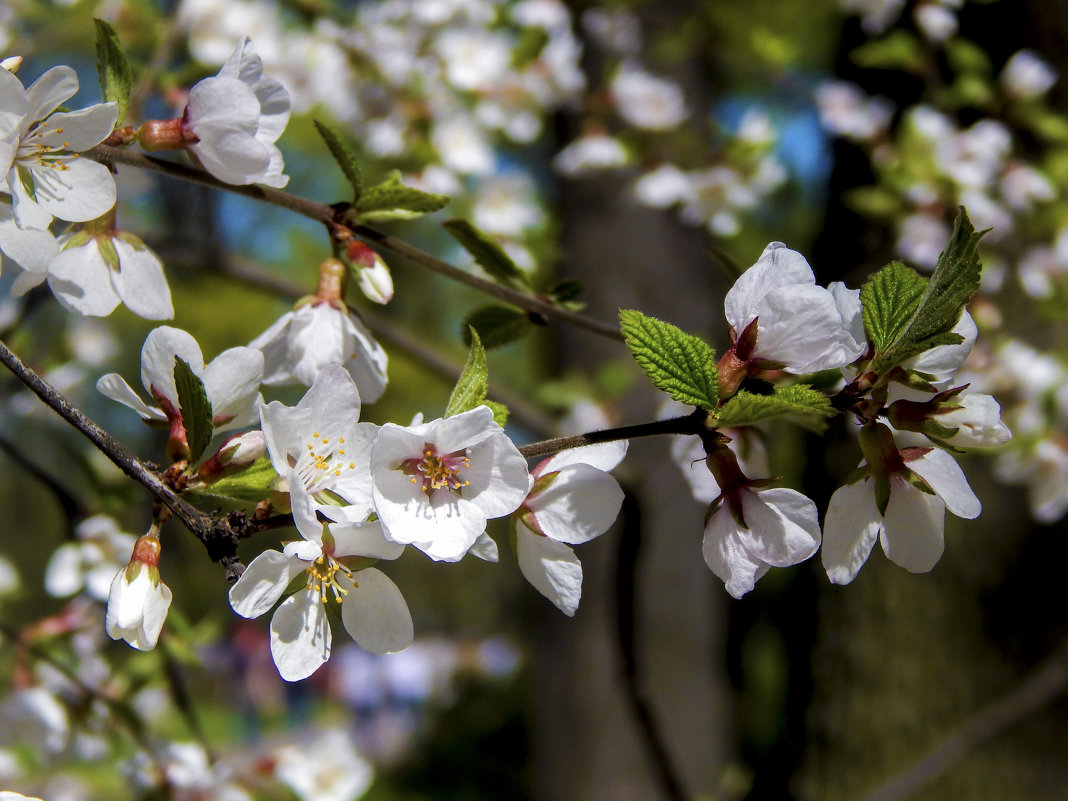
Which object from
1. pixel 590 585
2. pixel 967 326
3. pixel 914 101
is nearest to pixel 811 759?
pixel 590 585

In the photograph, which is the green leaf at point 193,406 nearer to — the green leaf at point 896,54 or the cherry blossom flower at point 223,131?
the cherry blossom flower at point 223,131

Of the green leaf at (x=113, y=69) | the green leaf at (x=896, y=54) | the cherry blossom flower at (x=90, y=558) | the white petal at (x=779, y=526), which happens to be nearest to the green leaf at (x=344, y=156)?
the green leaf at (x=113, y=69)

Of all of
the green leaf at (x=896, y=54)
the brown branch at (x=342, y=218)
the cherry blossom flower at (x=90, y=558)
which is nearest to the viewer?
the brown branch at (x=342, y=218)

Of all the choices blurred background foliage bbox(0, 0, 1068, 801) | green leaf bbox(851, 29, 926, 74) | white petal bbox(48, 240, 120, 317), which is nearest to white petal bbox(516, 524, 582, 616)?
blurred background foliage bbox(0, 0, 1068, 801)

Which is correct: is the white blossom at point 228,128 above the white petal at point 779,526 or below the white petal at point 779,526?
above

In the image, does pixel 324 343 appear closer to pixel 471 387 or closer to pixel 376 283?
pixel 376 283

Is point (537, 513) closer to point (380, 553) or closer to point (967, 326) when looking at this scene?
point (380, 553)
